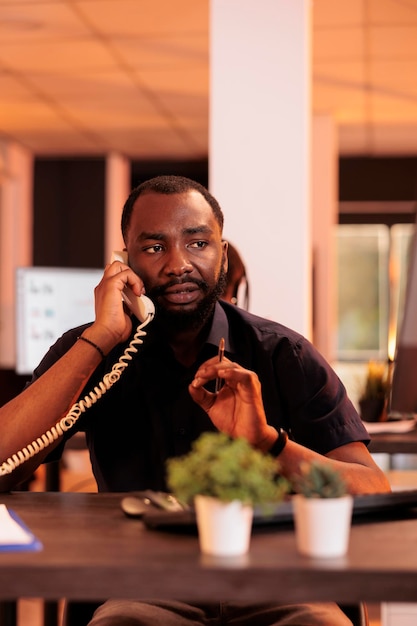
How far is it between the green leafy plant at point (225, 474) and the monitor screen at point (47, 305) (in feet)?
9.57

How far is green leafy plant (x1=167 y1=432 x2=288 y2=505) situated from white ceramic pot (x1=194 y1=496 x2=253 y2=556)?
0.04 ft

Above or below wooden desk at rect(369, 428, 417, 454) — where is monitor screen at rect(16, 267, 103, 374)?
above

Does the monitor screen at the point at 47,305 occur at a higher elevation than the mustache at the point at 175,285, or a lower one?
lower

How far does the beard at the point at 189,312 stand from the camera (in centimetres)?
188

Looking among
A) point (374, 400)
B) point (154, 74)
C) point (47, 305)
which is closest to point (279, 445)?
point (374, 400)

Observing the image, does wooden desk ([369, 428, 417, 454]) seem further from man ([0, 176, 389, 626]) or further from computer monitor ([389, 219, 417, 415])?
computer monitor ([389, 219, 417, 415])

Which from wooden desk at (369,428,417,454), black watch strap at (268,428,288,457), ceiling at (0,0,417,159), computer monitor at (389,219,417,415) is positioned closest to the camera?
computer monitor at (389,219,417,415)

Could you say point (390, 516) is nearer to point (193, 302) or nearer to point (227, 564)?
point (227, 564)

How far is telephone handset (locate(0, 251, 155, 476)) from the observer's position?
5.68ft

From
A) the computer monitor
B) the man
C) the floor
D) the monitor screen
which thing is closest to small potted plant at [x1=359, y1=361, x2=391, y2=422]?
the floor

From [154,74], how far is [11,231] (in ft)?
10.2

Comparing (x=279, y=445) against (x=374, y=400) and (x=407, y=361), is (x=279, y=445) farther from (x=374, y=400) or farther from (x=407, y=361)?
(x=374, y=400)

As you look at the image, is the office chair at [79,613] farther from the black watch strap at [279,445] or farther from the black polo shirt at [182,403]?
the black watch strap at [279,445]

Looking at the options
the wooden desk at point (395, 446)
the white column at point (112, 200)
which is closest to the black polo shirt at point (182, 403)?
the wooden desk at point (395, 446)
